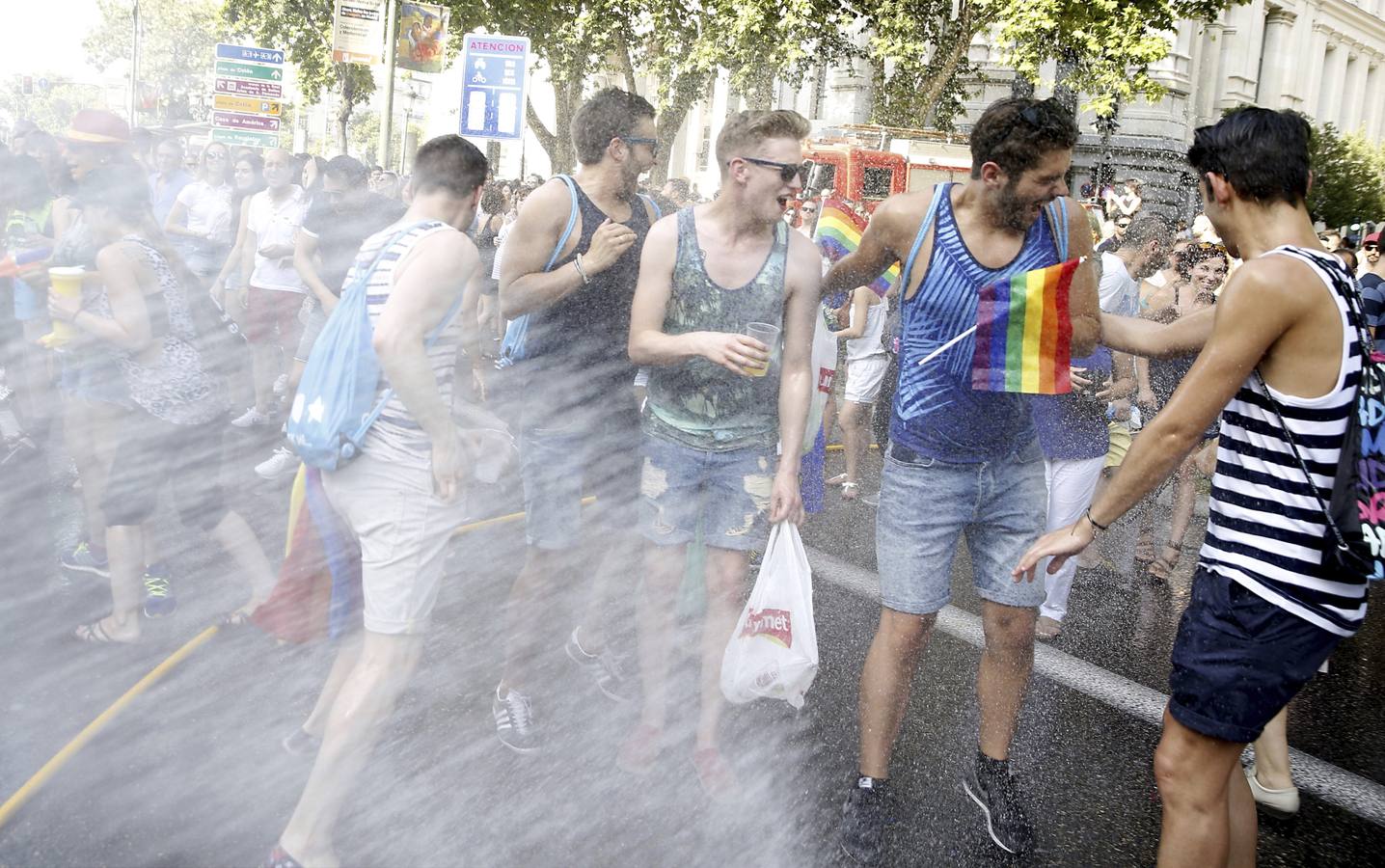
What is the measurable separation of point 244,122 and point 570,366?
815 inches

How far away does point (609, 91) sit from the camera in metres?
3.92

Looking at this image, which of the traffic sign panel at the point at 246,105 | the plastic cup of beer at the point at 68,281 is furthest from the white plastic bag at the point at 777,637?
the traffic sign panel at the point at 246,105

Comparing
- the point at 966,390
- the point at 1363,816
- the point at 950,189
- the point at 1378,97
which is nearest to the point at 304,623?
the point at 966,390

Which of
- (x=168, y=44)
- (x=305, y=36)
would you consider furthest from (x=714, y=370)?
(x=168, y=44)

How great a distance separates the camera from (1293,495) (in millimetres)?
2402

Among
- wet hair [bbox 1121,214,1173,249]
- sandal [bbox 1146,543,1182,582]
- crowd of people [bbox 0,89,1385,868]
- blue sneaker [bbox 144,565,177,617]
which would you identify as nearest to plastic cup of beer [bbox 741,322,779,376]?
crowd of people [bbox 0,89,1385,868]

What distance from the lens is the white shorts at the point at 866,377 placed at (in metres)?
8.25

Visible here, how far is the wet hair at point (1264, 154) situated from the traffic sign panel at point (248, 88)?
2228 centimetres

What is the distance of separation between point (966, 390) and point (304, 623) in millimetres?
1921

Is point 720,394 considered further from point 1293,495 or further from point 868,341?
point 868,341

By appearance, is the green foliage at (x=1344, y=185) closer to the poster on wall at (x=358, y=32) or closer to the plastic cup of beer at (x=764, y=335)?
the poster on wall at (x=358, y=32)

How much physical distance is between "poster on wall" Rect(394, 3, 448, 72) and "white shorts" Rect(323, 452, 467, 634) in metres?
14.0

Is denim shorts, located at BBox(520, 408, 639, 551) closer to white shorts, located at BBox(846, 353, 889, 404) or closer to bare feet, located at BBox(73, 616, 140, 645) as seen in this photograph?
bare feet, located at BBox(73, 616, 140, 645)

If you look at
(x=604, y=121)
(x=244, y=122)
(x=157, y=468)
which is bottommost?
(x=157, y=468)
